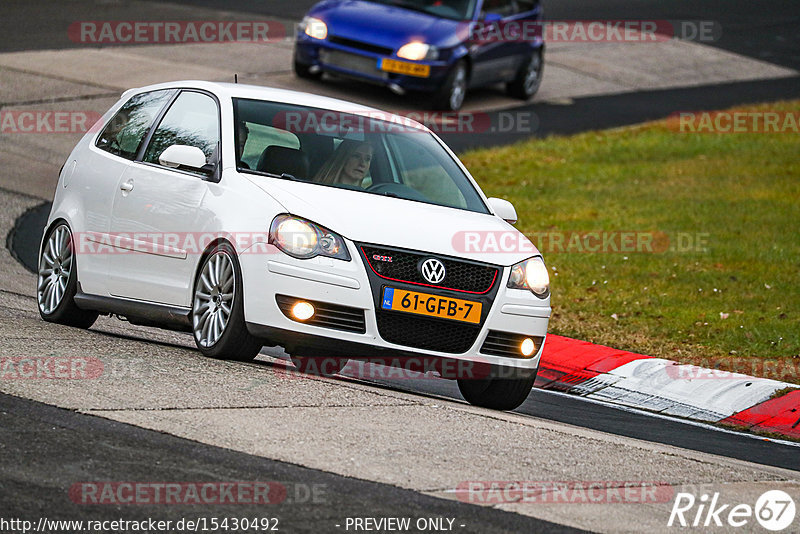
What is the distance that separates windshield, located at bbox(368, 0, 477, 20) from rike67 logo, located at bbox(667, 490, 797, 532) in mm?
15132

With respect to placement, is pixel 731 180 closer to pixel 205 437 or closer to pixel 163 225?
pixel 163 225

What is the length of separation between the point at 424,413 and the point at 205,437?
142 centimetres

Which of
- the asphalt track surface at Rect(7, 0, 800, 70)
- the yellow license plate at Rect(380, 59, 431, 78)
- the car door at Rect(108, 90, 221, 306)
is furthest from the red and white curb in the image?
the asphalt track surface at Rect(7, 0, 800, 70)

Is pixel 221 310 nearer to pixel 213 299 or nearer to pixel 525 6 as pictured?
pixel 213 299

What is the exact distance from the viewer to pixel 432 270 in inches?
295

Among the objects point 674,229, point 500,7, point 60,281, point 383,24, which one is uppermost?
point 500,7

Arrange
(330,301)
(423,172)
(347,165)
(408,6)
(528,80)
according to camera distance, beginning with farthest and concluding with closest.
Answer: (528,80)
(408,6)
(423,172)
(347,165)
(330,301)

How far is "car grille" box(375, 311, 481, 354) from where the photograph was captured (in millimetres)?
7484

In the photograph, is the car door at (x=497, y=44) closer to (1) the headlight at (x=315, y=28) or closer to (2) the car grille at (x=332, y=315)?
(1) the headlight at (x=315, y=28)

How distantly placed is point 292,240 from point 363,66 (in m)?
12.6

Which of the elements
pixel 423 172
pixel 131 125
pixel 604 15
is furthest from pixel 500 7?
pixel 423 172

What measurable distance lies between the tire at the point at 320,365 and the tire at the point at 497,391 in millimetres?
843

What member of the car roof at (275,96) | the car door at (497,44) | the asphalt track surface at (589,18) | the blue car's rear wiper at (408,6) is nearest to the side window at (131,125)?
the car roof at (275,96)

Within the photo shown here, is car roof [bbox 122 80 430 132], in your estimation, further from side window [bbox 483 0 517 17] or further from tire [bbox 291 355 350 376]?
side window [bbox 483 0 517 17]
